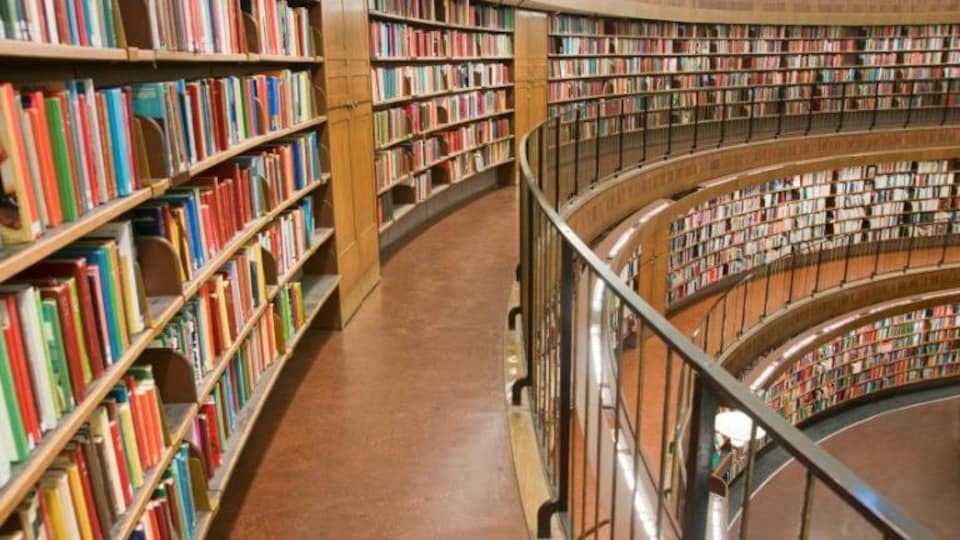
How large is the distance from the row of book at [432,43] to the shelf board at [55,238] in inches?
142

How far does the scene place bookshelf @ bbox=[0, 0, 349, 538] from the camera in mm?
1339

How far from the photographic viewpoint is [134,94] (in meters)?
1.87

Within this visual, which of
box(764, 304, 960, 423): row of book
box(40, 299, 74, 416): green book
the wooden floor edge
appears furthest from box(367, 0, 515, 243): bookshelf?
box(764, 304, 960, 423): row of book

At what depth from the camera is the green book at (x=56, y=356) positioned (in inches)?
54.9

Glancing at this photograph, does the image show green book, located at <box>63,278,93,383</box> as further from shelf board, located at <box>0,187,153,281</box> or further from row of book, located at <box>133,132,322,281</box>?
row of book, located at <box>133,132,322,281</box>

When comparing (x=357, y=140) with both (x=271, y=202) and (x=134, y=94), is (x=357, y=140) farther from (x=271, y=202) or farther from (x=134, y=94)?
(x=134, y=94)

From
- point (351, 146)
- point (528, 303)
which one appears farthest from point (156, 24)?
point (351, 146)

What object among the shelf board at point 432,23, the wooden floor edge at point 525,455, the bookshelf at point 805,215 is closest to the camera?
the wooden floor edge at point 525,455

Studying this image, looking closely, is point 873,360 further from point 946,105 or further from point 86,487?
point 86,487

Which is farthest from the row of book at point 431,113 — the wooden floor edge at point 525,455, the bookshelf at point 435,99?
the wooden floor edge at point 525,455

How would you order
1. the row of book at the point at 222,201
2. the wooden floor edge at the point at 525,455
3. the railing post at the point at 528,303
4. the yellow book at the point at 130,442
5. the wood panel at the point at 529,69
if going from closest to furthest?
the yellow book at the point at 130,442 < the row of book at the point at 222,201 < the wooden floor edge at the point at 525,455 < the railing post at the point at 528,303 < the wood panel at the point at 529,69

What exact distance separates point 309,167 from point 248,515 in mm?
1781

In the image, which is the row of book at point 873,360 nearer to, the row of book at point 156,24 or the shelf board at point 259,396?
the shelf board at point 259,396

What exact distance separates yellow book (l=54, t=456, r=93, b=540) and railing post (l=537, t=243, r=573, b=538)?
117cm
